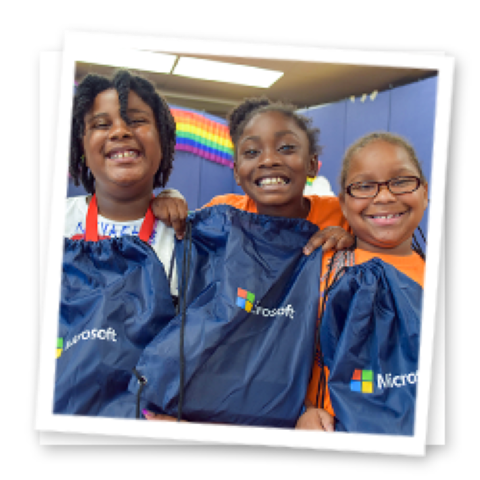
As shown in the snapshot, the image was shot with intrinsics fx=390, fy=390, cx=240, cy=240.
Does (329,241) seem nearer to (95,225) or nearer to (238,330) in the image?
(238,330)

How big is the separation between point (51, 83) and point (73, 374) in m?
0.72

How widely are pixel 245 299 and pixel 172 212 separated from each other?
1.10 feet

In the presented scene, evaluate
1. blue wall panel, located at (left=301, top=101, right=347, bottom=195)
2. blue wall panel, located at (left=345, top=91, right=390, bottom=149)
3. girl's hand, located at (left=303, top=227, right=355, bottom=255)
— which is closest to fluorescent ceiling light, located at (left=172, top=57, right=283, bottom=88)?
blue wall panel, located at (left=345, top=91, right=390, bottom=149)

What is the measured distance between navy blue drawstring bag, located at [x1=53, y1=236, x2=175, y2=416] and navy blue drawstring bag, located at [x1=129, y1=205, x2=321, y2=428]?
0.18ft

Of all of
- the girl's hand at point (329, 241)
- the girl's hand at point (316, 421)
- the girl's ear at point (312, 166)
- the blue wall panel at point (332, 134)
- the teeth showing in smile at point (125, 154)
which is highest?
Answer: the blue wall panel at point (332, 134)

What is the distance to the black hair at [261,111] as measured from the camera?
4.07 ft

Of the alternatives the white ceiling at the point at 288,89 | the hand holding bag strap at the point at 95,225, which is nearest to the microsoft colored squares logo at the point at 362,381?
the hand holding bag strap at the point at 95,225

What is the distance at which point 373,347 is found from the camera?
99cm

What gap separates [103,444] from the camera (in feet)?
2.92

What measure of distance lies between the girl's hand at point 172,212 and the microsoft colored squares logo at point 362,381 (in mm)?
602

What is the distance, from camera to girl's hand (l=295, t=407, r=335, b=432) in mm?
957

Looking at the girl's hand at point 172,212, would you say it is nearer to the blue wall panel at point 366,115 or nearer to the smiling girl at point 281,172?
the smiling girl at point 281,172

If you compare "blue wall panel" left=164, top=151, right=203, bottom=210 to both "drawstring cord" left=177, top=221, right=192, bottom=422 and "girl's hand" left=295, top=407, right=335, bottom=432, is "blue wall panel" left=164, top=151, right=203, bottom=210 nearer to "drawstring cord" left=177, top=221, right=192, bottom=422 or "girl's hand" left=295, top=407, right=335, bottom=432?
"drawstring cord" left=177, top=221, right=192, bottom=422

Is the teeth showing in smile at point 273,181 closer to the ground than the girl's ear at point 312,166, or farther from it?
closer to the ground
